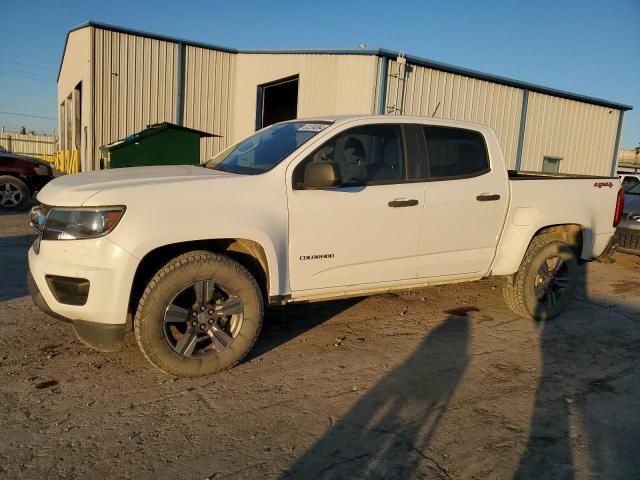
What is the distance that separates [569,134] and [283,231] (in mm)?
16103

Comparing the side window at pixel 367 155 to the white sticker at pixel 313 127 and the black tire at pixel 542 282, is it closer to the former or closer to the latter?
the white sticker at pixel 313 127

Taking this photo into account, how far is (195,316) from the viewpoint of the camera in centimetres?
364

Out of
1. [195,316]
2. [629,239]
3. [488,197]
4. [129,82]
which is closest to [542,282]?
[488,197]

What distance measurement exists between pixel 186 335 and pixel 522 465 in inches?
86.6

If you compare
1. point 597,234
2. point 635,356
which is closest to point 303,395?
point 635,356

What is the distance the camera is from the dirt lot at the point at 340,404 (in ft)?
8.98

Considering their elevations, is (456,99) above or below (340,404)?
above

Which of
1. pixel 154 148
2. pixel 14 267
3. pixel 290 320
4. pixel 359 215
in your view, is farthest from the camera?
pixel 154 148

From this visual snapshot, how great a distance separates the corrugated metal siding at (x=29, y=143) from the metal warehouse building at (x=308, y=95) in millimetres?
17494

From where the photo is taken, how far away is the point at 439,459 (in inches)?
110

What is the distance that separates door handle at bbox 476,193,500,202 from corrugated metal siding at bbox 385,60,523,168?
6.99 meters

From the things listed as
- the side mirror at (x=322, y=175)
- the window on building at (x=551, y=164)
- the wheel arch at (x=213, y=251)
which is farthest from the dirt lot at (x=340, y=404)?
the window on building at (x=551, y=164)

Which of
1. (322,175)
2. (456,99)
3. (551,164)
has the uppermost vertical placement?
(456,99)

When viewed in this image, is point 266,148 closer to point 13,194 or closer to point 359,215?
point 359,215
